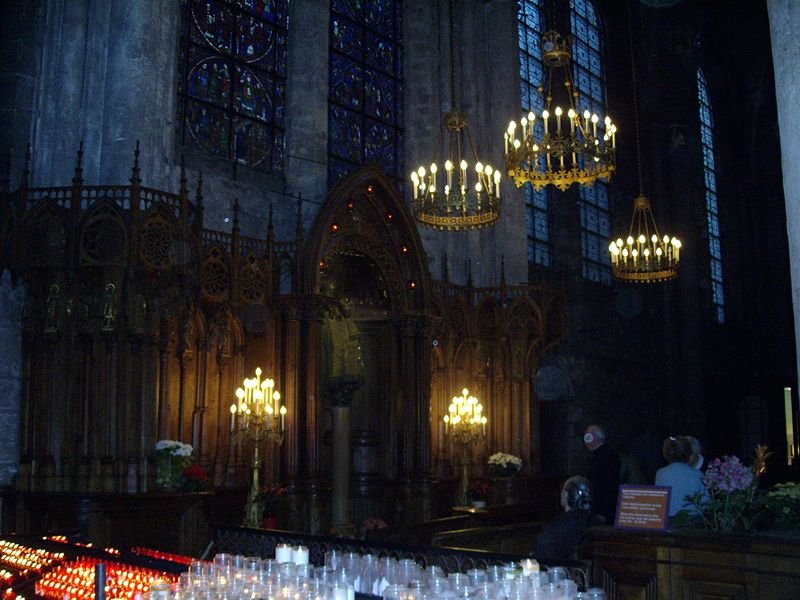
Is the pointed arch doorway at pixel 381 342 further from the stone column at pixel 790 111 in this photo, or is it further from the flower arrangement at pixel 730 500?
the stone column at pixel 790 111

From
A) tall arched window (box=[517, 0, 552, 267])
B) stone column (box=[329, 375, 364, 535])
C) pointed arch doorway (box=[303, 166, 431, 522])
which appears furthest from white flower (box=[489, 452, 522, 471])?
tall arched window (box=[517, 0, 552, 267])

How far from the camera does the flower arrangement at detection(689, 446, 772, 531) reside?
6293 millimetres

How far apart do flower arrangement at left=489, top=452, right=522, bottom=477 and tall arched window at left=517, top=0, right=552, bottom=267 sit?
6.55 m

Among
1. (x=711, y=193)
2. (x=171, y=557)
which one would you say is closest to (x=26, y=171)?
(x=171, y=557)

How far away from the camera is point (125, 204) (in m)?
12.4

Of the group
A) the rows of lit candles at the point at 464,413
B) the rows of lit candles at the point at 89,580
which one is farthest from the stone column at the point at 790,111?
the rows of lit candles at the point at 464,413

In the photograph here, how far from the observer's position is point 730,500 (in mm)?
6316

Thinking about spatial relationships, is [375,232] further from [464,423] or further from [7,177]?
[7,177]

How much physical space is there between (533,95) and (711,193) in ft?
31.7

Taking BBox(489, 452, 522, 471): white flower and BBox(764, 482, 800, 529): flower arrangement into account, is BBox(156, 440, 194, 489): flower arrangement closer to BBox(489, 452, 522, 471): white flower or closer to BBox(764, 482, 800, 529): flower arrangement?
BBox(489, 452, 522, 471): white flower

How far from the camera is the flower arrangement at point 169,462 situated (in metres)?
11.4

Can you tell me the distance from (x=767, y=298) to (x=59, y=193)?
23.6 meters

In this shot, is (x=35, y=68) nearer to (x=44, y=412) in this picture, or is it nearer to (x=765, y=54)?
(x=44, y=412)

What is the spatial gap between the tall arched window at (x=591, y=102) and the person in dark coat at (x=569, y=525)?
17268 mm
